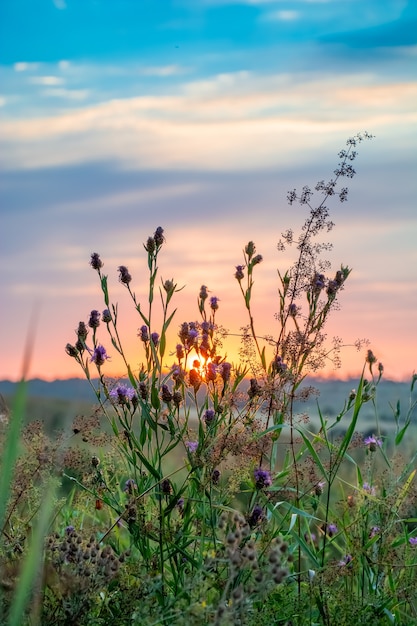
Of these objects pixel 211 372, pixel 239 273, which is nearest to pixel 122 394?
pixel 211 372

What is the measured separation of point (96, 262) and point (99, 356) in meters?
0.50

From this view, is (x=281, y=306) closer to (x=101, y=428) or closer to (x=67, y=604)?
(x=101, y=428)

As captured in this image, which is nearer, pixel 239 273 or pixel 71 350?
pixel 71 350

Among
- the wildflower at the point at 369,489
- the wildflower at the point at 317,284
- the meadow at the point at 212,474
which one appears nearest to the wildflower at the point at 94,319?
the meadow at the point at 212,474

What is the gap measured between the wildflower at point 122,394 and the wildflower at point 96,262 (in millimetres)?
718

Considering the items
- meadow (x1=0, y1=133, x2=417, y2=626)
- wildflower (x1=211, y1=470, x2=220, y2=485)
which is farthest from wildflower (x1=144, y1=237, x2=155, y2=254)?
wildflower (x1=211, y1=470, x2=220, y2=485)

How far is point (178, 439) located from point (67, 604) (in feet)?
2.76

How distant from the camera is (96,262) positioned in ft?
13.4

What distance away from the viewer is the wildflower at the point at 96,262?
13.4 ft

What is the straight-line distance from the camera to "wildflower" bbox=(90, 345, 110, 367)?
385 centimetres

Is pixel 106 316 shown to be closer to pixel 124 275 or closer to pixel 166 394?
pixel 124 275

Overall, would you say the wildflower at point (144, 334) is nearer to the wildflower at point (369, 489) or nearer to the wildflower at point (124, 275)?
the wildflower at point (124, 275)

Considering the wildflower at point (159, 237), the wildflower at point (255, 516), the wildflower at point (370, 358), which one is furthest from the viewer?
the wildflower at point (370, 358)

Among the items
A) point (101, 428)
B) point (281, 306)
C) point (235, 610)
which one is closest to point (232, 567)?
point (235, 610)
